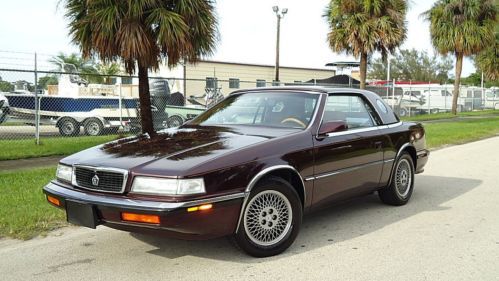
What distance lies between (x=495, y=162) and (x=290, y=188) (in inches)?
293

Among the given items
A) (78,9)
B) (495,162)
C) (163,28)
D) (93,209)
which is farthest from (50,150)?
(495,162)

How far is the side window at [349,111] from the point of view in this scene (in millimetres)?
5355

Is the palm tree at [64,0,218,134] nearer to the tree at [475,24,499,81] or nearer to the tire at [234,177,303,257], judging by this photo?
the tire at [234,177,303,257]

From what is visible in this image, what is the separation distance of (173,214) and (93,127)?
12.8 metres

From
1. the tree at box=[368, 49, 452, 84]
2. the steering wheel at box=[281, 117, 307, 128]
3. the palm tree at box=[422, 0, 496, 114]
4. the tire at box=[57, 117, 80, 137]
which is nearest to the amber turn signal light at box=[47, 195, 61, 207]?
the steering wheel at box=[281, 117, 307, 128]

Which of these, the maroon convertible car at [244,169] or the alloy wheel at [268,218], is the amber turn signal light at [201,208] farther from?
the alloy wheel at [268,218]

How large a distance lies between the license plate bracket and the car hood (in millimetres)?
345

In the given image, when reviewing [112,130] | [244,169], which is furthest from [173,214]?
[112,130]

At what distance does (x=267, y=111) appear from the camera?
5371 mm

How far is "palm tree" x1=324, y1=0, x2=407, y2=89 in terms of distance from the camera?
2038 cm

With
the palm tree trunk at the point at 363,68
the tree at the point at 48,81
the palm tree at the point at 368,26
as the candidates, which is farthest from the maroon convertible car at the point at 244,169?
the palm tree trunk at the point at 363,68

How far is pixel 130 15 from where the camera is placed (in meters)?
9.75

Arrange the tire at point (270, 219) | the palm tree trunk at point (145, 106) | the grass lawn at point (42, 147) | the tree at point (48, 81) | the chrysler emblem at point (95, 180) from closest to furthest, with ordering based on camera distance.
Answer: the chrysler emblem at point (95, 180)
the tire at point (270, 219)
the grass lawn at point (42, 147)
the palm tree trunk at point (145, 106)
the tree at point (48, 81)

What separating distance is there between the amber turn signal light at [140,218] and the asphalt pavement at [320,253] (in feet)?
1.56
